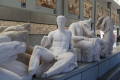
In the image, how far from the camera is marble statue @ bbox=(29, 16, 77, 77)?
298 cm

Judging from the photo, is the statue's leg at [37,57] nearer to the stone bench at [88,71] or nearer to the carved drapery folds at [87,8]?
the stone bench at [88,71]

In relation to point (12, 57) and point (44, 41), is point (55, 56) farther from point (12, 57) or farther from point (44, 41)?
point (12, 57)

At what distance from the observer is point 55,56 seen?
3.65 meters

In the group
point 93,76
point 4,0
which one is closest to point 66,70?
point 93,76

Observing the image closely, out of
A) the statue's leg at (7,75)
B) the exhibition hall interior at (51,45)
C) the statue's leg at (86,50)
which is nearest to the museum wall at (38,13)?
the exhibition hall interior at (51,45)

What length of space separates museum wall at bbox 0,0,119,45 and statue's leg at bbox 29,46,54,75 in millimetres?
2922

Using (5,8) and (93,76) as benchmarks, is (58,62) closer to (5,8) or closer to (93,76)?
(93,76)

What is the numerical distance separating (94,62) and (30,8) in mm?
3259

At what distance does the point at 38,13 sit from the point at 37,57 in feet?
15.3

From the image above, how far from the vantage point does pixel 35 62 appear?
2822 millimetres

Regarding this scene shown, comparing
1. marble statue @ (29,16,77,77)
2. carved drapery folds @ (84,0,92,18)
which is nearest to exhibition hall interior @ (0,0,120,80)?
marble statue @ (29,16,77,77)

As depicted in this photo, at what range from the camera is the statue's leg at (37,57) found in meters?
2.74

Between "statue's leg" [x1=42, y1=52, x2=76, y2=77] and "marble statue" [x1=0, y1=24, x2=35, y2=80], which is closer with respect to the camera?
"marble statue" [x1=0, y1=24, x2=35, y2=80]

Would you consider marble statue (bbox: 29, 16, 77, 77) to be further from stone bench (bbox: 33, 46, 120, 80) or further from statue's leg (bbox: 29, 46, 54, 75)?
stone bench (bbox: 33, 46, 120, 80)
